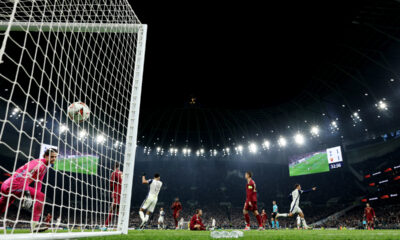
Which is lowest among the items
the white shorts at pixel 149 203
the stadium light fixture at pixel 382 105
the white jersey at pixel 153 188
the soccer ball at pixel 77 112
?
the white shorts at pixel 149 203

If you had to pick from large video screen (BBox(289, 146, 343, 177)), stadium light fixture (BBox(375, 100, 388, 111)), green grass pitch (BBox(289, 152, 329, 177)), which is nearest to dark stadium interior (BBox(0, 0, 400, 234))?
stadium light fixture (BBox(375, 100, 388, 111))

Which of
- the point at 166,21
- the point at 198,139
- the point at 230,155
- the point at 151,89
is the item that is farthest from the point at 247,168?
the point at 166,21

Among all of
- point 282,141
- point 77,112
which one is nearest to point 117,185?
point 77,112

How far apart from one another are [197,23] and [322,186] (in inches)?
1141

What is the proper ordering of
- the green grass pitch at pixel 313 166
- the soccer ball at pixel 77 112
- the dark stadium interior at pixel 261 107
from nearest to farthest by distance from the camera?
1. the soccer ball at pixel 77 112
2. the dark stadium interior at pixel 261 107
3. the green grass pitch at pixel 313 166

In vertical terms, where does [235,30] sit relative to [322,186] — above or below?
above

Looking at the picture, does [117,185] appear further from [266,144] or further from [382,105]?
[266,144]

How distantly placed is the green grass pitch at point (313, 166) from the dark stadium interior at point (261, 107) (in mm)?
1689

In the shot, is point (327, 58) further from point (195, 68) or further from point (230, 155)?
point (230, 155)

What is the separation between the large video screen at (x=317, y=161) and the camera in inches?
1156

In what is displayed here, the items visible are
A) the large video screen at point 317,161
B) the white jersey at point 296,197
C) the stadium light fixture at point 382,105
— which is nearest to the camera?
the white jersey at point 296,197

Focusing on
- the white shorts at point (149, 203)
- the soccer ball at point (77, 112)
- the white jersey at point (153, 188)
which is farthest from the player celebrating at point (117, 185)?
the soccer ball at point (77, 112)

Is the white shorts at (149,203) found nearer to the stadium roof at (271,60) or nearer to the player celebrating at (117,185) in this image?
the player celebrating at (117,185)

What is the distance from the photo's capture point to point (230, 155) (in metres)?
41.4
